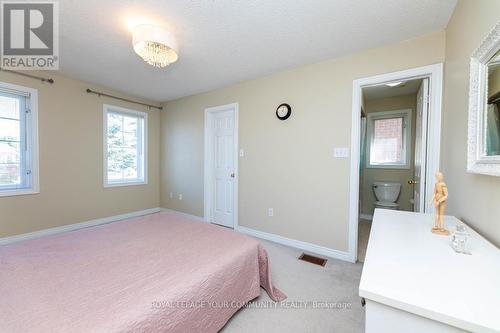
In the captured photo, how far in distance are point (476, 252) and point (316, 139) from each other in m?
1.91

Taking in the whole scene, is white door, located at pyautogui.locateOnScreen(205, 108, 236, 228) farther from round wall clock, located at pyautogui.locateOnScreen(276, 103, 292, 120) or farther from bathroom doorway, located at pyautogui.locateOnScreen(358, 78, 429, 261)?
bathroom doorway, located at pyautogui.locateOnScreen(358, 78, 429, 261)

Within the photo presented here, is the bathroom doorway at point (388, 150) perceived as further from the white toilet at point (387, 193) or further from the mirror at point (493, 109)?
the mirror at point (493, 109)

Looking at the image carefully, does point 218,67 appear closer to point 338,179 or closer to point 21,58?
point 338,179

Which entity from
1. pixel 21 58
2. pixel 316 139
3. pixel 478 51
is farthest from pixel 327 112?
pixel 21 58

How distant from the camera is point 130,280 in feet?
3.70

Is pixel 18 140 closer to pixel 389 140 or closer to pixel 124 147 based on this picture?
pixel 124 147

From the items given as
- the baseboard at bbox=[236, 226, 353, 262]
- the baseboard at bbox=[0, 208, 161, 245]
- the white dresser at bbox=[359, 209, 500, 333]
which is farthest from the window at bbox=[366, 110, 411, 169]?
the baseboard at bbox=[0, 208, 161, 245]

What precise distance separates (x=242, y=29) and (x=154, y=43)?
32.5 inches

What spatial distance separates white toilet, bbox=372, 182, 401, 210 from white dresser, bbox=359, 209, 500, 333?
124 inches

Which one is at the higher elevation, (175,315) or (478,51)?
(478,51)

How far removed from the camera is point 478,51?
1062mm

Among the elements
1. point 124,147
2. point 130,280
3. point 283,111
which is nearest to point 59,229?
point 124,147

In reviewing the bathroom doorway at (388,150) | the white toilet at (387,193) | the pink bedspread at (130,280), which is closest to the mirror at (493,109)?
the pink bedspread at (130,280)

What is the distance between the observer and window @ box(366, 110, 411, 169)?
3795 millimetres
